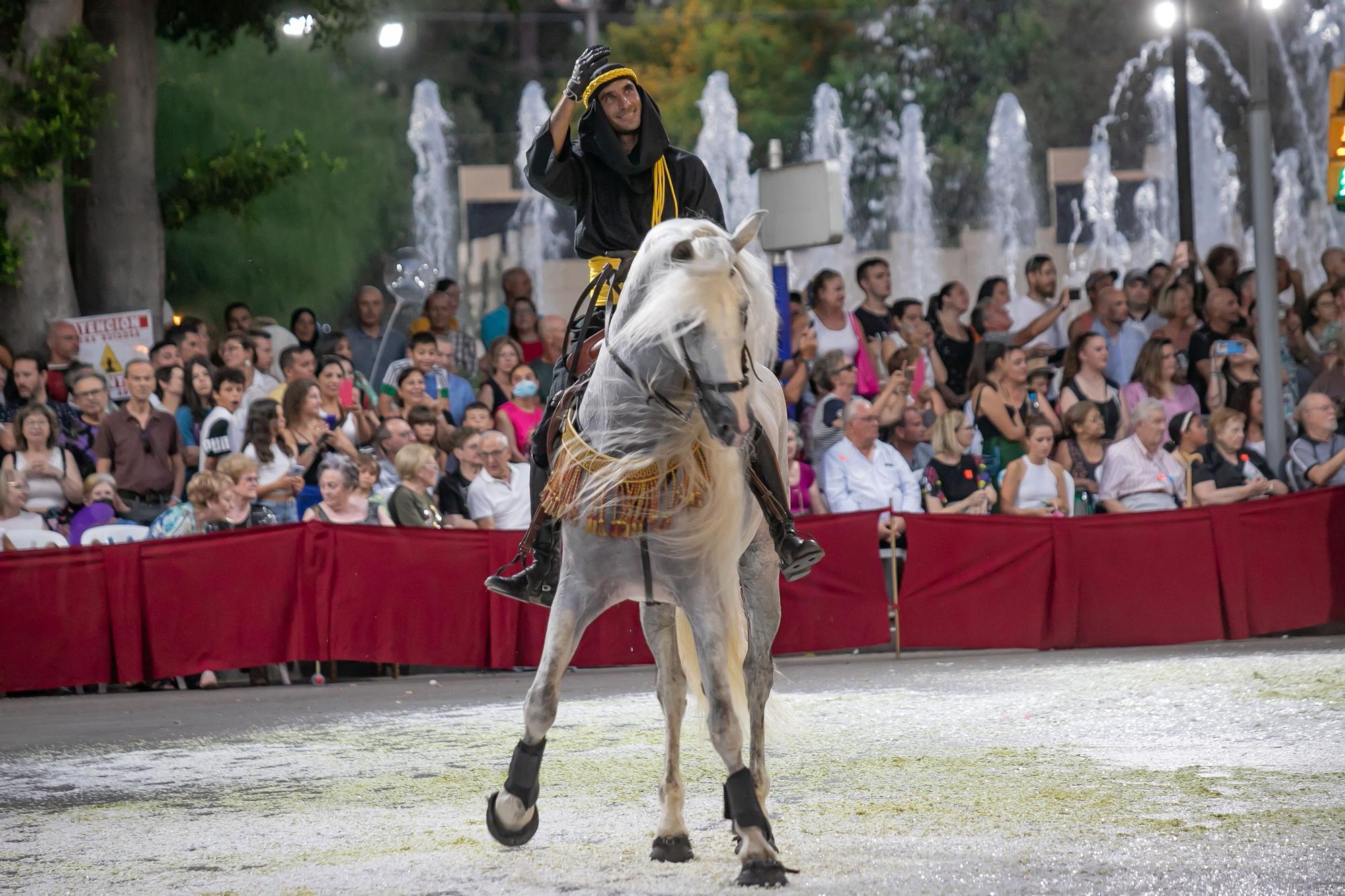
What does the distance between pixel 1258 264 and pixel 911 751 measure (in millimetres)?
9125

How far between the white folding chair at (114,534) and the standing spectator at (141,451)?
46 cm

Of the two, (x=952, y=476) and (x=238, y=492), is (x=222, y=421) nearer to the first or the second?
(x=238, y=492)

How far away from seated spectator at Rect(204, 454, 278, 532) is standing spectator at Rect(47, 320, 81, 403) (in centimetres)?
236

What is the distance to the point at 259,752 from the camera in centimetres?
920

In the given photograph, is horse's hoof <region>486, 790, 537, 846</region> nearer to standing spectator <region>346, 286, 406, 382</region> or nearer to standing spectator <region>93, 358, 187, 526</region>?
standing spectator <region>93, 358, 187, 526</region>

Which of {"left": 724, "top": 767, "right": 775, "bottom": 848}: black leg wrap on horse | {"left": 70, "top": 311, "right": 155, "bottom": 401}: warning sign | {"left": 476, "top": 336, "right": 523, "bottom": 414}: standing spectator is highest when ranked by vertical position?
{"left": 70, "top": 311, "right": 155, "bottom": 401}: warning sign

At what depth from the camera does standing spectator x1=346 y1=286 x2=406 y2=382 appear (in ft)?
53.6

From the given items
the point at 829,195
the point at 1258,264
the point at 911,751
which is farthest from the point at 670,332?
the point at 1258,264

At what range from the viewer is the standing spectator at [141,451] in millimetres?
13078

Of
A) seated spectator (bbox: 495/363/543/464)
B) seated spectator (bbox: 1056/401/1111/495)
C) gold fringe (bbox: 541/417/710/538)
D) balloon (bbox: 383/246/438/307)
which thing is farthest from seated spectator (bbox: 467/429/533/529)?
gold fringe (bbox: 541/417/710/538)

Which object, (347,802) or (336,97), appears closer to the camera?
(347,802)

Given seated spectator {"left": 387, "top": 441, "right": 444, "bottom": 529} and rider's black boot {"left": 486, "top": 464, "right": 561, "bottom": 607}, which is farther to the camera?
seated spectator {"left": 387, "top": 441, "right": 444, "bottom": 529}

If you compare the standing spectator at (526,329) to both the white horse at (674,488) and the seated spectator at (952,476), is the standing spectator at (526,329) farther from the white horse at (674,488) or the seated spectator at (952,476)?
the white horse at (674,488)

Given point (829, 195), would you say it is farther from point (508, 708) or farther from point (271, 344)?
point (508, 708)
